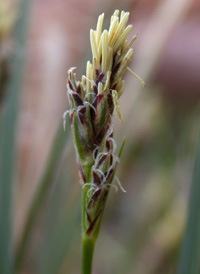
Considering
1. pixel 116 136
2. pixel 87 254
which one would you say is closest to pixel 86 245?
pixel 87 254

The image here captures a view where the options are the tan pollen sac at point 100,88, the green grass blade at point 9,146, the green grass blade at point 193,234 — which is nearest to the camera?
the tan pollen sac at point 100,88

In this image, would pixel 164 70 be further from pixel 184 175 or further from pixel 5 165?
pixel 5 165

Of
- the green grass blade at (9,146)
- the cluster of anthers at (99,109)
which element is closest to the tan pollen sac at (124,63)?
the cluster of anthers at (99,109)

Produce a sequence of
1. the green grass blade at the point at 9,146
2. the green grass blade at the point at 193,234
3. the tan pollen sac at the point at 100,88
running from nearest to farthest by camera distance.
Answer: the tan pollen sac at the point at 100,88
the green grass blade at the point at 193,234
the green grass blade at the point at 9,146

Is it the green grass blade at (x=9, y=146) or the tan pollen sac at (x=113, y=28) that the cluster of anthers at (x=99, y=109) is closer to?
the tan pollen sac at (x=113, y=28)

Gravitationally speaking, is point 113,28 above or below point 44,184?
above

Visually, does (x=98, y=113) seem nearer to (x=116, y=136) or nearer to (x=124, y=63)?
(x=124, y=63)
